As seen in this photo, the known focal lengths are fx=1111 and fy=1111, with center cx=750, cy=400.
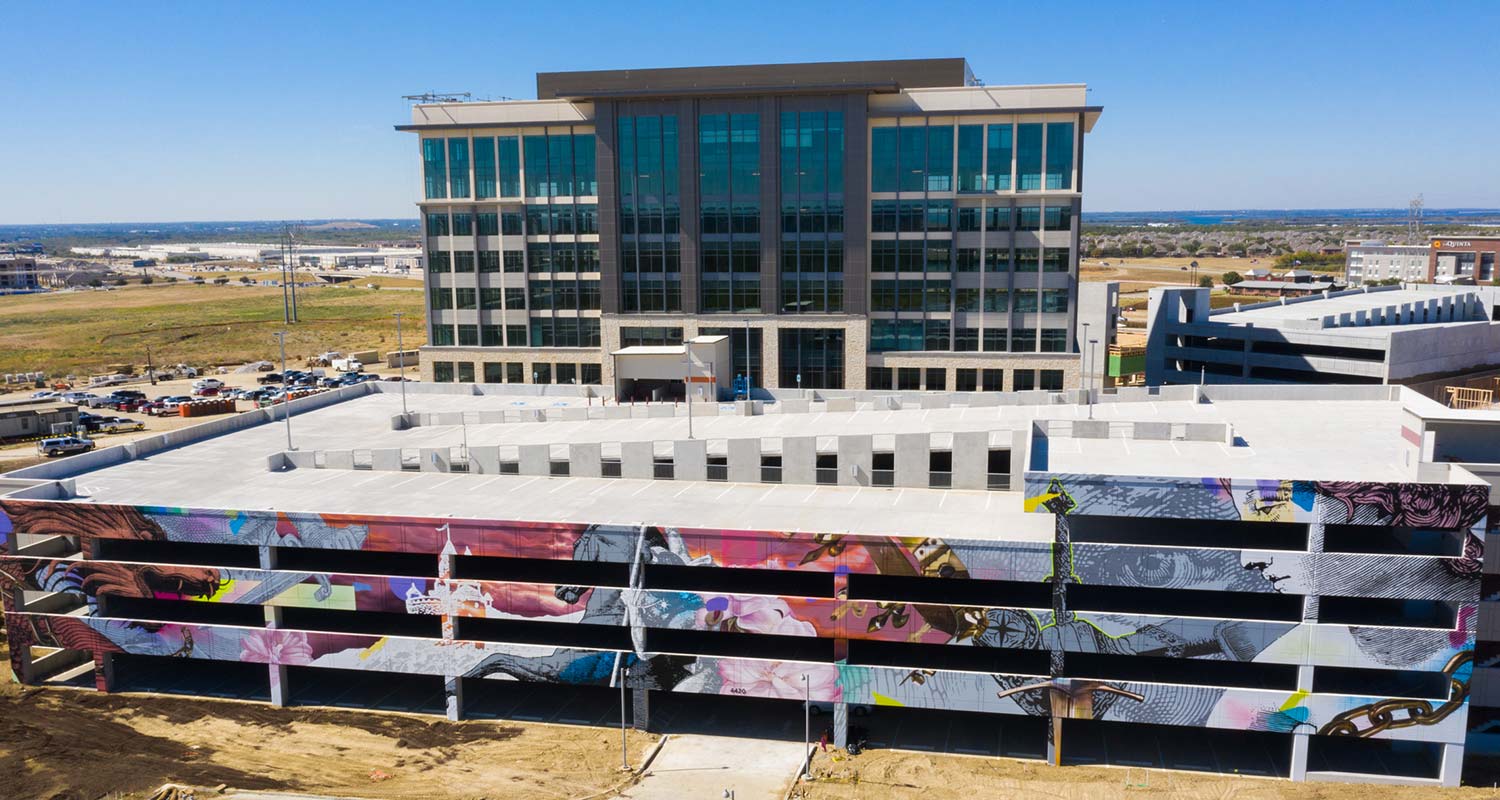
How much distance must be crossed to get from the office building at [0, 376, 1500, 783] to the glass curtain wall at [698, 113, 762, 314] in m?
33.9

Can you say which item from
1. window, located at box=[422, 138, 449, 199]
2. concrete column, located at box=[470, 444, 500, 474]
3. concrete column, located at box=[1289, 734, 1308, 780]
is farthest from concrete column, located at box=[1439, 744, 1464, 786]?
window, located at box=[422, 138, 449, 199]

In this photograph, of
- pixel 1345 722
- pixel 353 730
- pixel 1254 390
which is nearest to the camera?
pixel 1345 722

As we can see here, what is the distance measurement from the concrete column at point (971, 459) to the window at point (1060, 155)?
44595mm

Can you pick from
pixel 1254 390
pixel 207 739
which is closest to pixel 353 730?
pixel 207 739

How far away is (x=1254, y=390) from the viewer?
75.7 metres

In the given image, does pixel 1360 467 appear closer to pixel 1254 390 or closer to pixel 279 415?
pixel 1254 390

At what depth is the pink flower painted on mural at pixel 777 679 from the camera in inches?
2240

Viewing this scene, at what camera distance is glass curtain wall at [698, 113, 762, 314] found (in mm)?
100438

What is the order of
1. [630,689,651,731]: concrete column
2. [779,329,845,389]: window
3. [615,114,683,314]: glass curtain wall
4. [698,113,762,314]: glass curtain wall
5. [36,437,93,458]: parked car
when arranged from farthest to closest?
[36,437,93,458]: parked car, [779,329,845,389]: window, [615,114,683,314]: glass curtain wall, [698,113,762,314]: glass curtain wall, [630,689,651,731]: concrete column

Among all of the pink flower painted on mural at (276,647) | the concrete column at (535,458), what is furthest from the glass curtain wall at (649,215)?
the pink flower painted on mural at (276,647)

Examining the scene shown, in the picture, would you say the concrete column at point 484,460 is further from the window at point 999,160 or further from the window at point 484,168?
the window at point 999,160

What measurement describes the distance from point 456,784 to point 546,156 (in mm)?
67317

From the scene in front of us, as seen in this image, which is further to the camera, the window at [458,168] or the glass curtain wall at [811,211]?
the window at [458,168]

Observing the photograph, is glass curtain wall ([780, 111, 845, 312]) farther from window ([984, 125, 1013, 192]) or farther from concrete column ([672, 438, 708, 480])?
concrete column ([672, 438, 708, 480])
